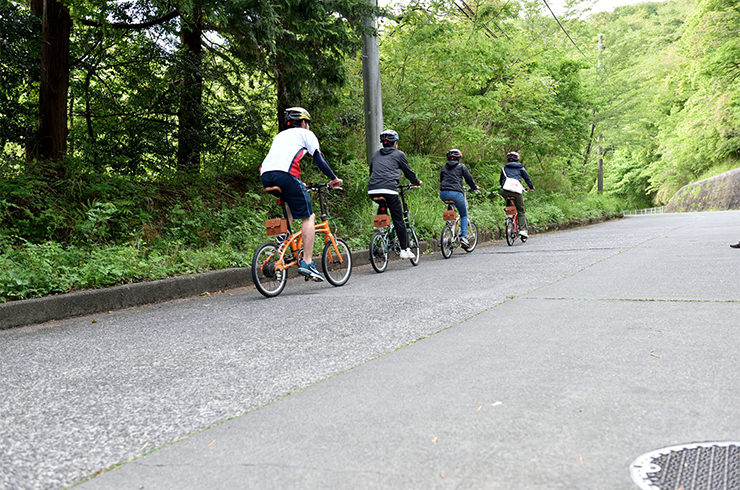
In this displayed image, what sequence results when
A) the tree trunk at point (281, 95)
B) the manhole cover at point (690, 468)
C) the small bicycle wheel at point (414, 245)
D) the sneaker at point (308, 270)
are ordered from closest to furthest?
the manhole cover at point (690, 468) → the sneaker at point (308, 270) → the small bicycle wheel at point (414, 245) → the tree trunk at point (281, 95)

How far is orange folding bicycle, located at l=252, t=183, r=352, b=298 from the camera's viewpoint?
736cm

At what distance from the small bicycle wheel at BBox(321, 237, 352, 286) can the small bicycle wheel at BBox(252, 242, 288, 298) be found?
85 cm

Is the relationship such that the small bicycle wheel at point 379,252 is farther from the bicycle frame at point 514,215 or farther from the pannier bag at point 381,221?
the bicycle frame at point 514,215

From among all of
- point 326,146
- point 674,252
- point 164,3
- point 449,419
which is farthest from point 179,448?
point 326,146

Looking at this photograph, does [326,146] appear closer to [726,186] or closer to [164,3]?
[164,3]

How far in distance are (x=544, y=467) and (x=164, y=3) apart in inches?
364

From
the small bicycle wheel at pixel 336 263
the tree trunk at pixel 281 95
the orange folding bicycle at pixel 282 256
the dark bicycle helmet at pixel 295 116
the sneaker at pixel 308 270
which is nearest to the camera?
the orange folding bicycle at pixel 282 256

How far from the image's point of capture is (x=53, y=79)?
11.0 m

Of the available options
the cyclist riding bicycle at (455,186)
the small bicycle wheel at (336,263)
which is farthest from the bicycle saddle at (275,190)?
the cyclist riding bicycle at (455,186)

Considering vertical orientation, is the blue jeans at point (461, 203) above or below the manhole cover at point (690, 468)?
above

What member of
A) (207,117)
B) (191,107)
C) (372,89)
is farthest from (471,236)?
(191,107)

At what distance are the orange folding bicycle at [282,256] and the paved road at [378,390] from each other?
0.80m

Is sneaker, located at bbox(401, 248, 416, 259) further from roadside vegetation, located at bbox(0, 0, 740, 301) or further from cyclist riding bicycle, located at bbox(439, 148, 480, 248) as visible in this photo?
cyclist riding bicycle, located at bbox(439, 148, 480, 248)

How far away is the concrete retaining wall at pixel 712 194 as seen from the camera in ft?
148
